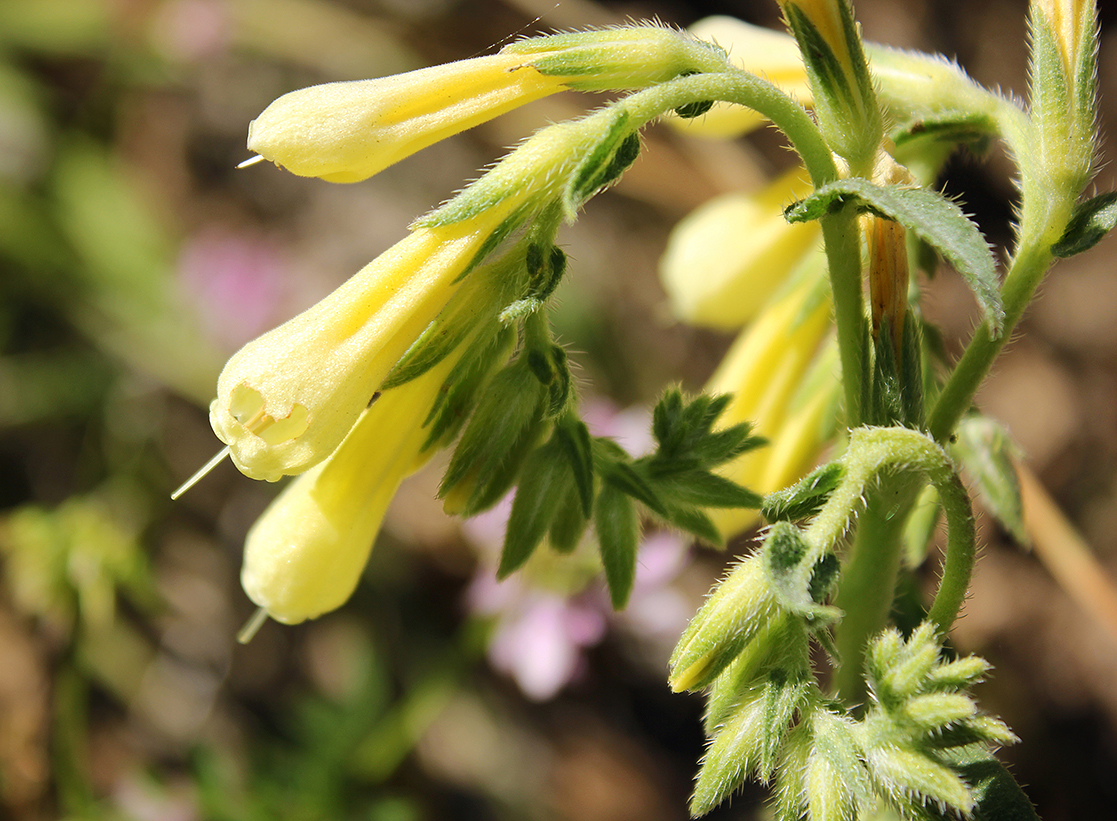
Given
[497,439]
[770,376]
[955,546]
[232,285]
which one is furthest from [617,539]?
[232,285]

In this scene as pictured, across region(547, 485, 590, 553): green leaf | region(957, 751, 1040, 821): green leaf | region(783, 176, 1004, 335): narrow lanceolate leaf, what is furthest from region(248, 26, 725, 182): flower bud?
region(957, 751, 1040, 821): green leaf

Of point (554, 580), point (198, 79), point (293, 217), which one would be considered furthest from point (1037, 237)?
point (198, 79)

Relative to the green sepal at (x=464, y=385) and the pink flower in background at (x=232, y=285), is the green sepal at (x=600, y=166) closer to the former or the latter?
the green sepal at (x=464, y=385)

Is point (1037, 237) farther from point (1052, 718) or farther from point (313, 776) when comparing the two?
point (1052, 718)

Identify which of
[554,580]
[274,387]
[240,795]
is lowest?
[240,795]

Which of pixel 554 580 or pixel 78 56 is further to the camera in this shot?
pixel 78 56

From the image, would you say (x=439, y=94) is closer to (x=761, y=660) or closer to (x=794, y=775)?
(x=761, y=660)

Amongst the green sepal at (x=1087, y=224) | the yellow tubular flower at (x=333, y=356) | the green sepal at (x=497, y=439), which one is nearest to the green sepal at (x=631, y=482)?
the green sepal at (x=497, y=439)

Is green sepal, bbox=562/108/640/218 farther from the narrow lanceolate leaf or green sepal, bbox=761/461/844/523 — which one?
green sepal, bbox=761/461/844/523
